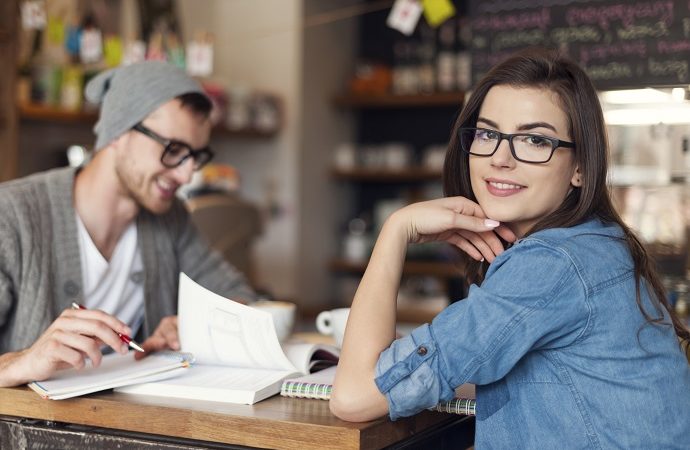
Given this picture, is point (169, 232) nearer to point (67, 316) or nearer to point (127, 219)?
point (127, 219)

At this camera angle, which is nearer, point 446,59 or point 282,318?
point 282,318

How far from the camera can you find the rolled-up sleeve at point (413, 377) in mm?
1442

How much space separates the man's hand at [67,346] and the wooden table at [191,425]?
0.12ft

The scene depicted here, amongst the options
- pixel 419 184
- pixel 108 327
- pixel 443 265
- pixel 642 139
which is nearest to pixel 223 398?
pixel 108 327

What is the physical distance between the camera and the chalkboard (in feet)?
10.0

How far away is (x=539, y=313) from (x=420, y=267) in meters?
4.41

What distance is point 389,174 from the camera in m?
5.96

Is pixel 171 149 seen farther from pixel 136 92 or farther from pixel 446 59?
pixel 446 59

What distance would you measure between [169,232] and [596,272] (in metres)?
1.43

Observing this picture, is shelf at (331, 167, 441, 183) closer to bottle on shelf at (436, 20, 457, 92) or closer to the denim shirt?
bottle on shelf at (436, 20, 457, 92)

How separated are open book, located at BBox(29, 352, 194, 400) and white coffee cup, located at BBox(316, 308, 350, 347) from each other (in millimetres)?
349

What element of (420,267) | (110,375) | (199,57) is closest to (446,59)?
(420,267)

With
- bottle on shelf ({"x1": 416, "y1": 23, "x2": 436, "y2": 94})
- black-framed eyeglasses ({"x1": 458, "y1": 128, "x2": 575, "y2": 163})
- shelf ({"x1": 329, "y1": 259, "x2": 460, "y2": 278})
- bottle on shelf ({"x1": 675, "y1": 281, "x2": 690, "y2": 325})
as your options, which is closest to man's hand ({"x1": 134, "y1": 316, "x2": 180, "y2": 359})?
black-framed eyeglasses ({"x1": 458, "y1": 128, "x2": 575, "y2": 163})

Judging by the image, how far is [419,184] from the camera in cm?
622
